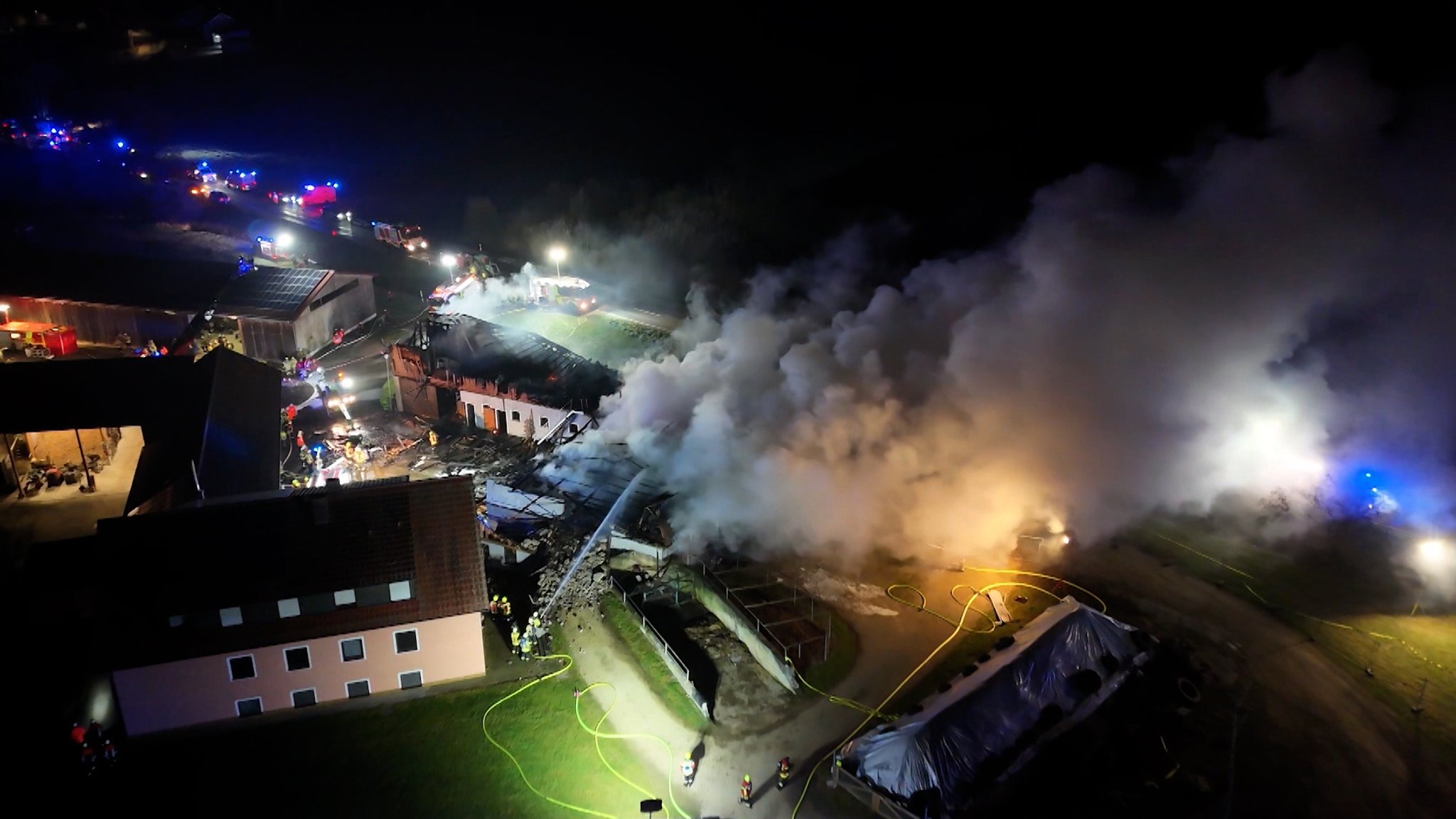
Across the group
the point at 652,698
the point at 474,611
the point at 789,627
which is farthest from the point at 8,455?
the point at 789,627

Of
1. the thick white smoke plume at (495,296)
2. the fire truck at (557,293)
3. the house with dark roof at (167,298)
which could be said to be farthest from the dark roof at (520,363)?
the fire truck at (557,293)

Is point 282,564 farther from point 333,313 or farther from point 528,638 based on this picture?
point 333,313

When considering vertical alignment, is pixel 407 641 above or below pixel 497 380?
below

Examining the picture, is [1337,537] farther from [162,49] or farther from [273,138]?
[162,49]

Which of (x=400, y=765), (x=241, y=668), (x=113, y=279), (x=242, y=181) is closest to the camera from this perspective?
(x=400, y=765)

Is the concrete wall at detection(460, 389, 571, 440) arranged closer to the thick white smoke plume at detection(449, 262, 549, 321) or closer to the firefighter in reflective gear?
the thick white smoke plume at detection(449, 262, 549, 321)

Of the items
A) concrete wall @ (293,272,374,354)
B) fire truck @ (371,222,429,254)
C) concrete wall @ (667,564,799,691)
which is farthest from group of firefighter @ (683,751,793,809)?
fire truck @ (371,222,429,254)

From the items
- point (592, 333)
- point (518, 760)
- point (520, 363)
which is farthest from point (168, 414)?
point (592, 333)
